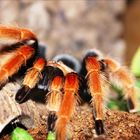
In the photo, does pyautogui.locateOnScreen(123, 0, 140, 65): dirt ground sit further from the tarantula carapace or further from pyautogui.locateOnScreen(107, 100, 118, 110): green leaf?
the tarantula carapace

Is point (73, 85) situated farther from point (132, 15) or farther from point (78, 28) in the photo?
point (132, 15)

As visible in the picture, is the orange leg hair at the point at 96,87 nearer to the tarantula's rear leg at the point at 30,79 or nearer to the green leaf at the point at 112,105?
the tarantula's rear leg at the point at 30,79

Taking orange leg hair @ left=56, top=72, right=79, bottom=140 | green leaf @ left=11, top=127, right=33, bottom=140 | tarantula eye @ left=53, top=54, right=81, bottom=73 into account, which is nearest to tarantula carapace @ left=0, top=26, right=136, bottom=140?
orange leg hair @ left=56, top=72, right=79, bottom=140

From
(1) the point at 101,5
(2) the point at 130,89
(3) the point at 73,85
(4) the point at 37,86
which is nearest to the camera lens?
(3) the point at 73,85

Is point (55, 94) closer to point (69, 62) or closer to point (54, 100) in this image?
point (54, 100)

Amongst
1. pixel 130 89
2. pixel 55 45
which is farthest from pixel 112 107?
pixel 55 45

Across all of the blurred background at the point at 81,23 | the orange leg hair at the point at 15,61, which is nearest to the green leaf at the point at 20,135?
the orange leg hair at the point at 15,61

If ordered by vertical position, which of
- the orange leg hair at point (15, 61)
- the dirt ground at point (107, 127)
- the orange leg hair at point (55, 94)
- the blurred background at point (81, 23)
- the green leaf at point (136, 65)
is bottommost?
the dirt ground at point (107, 127)
